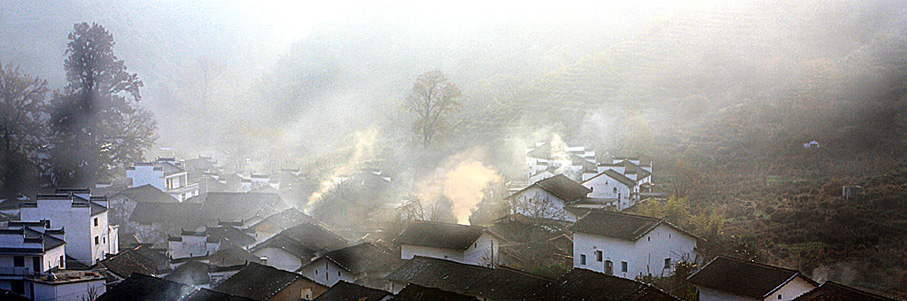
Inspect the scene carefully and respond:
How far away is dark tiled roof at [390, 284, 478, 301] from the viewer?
13.1 meters

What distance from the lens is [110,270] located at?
57.3 ft

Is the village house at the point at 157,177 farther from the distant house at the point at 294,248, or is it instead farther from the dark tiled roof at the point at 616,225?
the dark tiled roof at the point at 616,225

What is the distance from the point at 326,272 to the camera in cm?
1781

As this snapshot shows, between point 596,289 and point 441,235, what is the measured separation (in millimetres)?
6581

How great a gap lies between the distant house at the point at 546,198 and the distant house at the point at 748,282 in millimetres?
8126

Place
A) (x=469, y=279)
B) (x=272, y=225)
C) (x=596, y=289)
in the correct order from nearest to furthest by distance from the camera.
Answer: (x=596, y=289), (x=469, y=279), (x=272, y=225)

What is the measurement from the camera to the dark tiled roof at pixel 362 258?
17422 millimetres

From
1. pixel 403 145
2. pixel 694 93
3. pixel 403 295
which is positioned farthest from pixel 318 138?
pixel 403 295

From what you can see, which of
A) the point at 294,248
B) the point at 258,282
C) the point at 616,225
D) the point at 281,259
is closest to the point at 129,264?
the point at 281,259

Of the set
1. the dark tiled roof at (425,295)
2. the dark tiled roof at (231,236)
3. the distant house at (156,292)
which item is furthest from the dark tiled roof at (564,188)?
the distant house at (156,292)

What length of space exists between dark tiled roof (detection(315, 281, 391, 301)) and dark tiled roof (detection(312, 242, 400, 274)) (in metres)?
2.29

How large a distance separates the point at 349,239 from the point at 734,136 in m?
20.6

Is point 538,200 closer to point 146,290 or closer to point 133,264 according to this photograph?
point 146,290

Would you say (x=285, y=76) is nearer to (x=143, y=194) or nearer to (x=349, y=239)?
(x=143, y=194)
